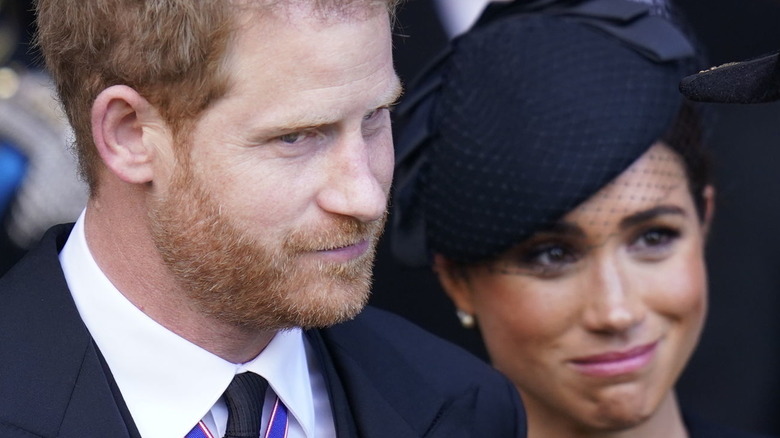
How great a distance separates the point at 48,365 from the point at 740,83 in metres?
1.18

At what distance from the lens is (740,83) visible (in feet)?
6.05

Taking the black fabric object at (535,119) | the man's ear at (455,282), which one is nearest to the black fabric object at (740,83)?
the black fabric object at (535,119)

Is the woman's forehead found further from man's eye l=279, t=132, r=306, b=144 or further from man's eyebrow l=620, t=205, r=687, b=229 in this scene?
man's eye l=279, t=132, r=306, b=144

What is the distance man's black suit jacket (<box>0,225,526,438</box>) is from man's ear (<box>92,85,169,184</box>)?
22cm

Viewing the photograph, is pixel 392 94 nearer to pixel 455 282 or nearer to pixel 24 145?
pixel 455 282

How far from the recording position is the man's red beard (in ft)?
6.52

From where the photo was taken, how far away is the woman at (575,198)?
269cm

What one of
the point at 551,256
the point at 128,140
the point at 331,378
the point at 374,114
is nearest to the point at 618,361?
the point at 551,256

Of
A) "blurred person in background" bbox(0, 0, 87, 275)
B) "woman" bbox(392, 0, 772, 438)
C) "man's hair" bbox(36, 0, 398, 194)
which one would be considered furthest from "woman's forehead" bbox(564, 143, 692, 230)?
"blurred person in background" bbox(0, 0, 87, 275)

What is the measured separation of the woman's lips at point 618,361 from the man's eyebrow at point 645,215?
0.28m

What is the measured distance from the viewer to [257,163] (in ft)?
6.43

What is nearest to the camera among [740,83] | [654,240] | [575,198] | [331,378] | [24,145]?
[740,83]

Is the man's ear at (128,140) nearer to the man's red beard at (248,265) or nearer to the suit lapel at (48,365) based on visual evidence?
the man's red beard at (248,265)

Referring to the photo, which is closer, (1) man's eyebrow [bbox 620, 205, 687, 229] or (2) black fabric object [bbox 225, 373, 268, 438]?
(2) black fabric object [bbox 225, 373, 268, 438]
